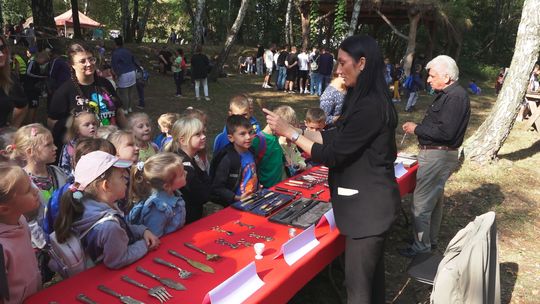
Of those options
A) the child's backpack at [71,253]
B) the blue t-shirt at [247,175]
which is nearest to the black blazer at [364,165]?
the child's backpack at [71,253]

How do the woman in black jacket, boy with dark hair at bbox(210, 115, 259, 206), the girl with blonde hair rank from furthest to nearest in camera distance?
the woman in black jacket < boy with dark hair at bbox(210, 115, 259, 206) < the girl with blonde hair

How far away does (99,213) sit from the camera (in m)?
2.15

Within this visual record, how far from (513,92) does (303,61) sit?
8.34 meters

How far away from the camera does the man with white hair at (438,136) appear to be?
361 cm

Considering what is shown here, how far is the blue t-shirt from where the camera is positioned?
141 inches

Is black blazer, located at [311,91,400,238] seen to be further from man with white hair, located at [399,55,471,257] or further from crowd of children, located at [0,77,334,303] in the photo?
man with white hair, located at [399,55,471,257]

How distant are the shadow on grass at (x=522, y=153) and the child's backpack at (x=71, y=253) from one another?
7568 mm

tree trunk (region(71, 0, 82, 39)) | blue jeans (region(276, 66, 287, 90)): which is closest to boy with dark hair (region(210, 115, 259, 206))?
blue jeans (region(276, 66, 287, 90))

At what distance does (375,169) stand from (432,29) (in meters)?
19.0

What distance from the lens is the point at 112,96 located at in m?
4.07

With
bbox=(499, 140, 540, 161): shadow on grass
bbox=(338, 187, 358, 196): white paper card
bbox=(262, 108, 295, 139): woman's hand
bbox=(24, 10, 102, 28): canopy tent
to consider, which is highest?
bbox=(24, 10, 102, 28): canopy tent

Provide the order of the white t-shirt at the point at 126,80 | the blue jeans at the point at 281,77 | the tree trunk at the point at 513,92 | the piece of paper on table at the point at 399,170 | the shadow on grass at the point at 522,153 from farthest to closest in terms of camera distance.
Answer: the blue jeans at the point at 281,77 < the white t-shirt at the point at 126,80 < the shadow on grass at the point at 522,153 < the tree trunk at the point at 513,92 < the piece of paper on table at the point at 399,170

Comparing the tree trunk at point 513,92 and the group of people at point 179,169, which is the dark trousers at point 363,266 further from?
the tree trunk at point 513,92

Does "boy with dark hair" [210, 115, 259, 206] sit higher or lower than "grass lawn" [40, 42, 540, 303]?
higher
